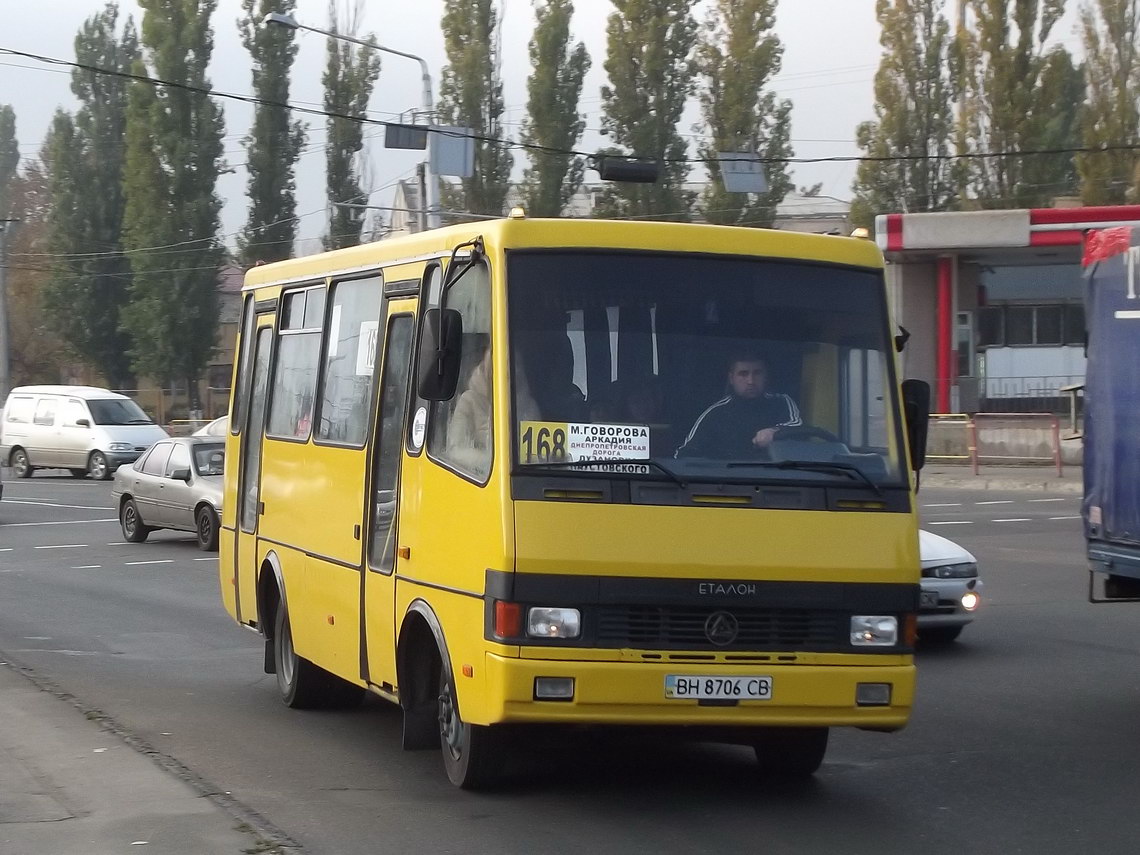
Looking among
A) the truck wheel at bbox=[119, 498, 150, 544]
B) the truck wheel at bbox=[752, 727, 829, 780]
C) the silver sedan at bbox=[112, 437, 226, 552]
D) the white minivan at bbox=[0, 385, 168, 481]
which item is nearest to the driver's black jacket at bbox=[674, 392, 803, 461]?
the truck wheel at bbox=[752, 727, 829, 780]

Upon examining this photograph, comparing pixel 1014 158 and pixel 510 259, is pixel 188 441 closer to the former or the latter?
pixel 510 259

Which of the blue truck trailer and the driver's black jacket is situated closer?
the driver's black jacket

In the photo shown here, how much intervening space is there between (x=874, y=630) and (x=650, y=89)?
52.4 m

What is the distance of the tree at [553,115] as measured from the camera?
57.9 meters

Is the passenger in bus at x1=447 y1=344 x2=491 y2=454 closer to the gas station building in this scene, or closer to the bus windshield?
the bus windshield

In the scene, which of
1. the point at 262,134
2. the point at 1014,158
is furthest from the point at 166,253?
the point at 1014,158

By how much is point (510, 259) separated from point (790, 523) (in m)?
1.60

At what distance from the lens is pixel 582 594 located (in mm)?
6660

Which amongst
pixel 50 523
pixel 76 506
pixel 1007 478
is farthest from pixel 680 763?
pixel 76 506

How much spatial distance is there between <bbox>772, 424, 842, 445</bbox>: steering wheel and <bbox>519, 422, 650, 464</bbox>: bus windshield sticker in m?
0.59

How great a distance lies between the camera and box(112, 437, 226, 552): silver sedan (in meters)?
21.5

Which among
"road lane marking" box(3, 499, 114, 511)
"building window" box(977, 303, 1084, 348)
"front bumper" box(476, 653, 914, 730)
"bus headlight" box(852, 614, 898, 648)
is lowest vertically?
"road lane marking" box(3, 499, 114, 511)

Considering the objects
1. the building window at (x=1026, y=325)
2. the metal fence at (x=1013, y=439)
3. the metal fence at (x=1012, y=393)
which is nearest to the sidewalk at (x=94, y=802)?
the metal fence at (x=1013, y=439)

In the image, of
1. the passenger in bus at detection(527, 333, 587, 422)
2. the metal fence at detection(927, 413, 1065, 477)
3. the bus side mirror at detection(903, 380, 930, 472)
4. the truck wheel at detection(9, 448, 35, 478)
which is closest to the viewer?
the passenger in bus at detection(527, 333, 587, 422)
